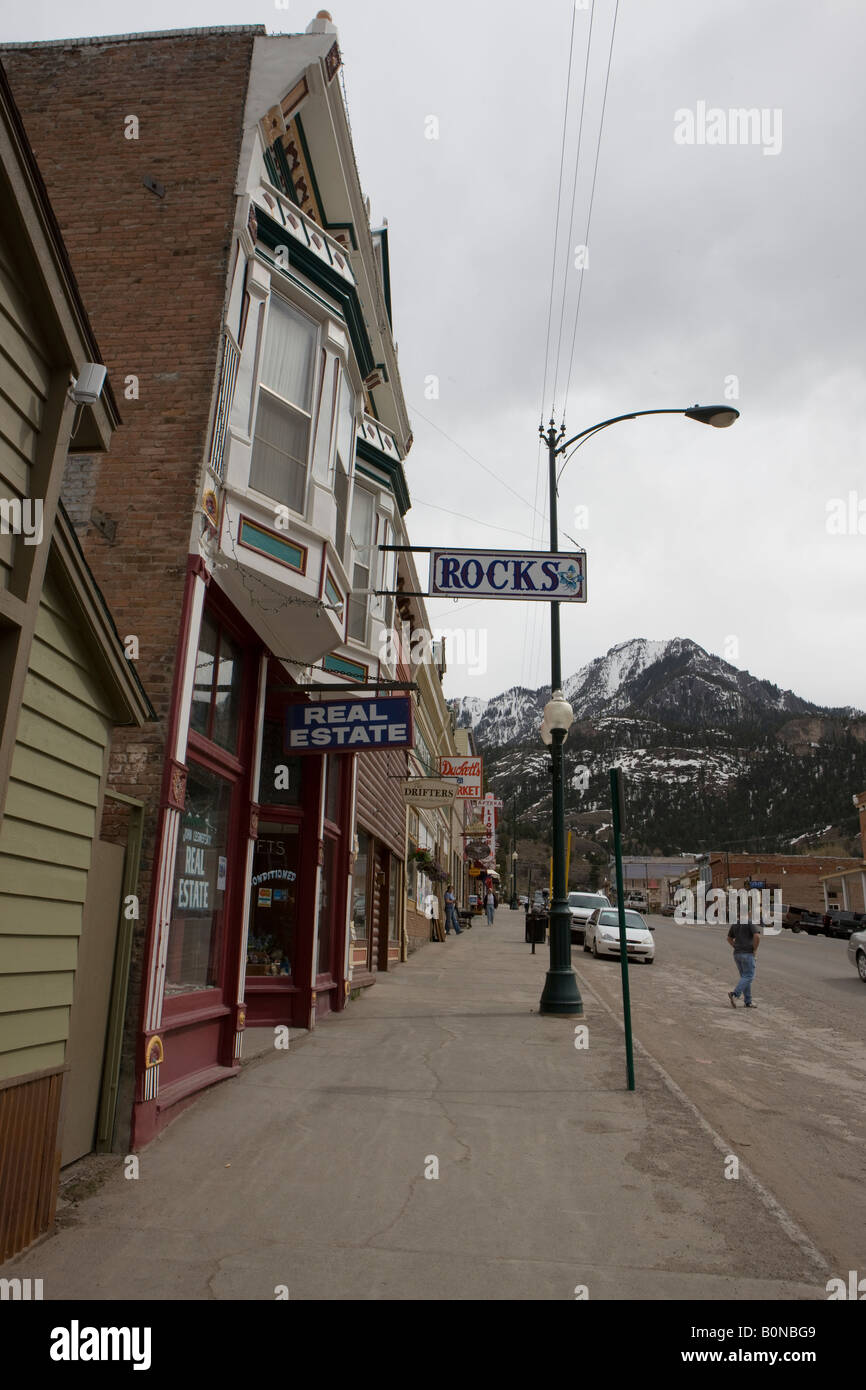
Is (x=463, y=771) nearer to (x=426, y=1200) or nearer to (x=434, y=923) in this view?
(x=434, y=923)

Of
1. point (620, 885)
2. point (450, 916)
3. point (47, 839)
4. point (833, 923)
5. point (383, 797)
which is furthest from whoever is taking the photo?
point (833, 923)

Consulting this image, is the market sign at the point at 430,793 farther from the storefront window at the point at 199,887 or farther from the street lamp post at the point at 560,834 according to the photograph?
the storefront window at the point at 199,887

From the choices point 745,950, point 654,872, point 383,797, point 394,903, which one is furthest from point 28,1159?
point 654,872

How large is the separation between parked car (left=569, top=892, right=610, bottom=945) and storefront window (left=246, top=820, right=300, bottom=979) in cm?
1832

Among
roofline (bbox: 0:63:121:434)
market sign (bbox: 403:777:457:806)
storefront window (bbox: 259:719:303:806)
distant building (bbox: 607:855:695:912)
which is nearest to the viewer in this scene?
roofline (bbox: 0:63:121:434)

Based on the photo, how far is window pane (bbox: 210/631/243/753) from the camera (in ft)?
27.4

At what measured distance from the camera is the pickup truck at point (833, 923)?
157 feet

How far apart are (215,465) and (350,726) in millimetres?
3205

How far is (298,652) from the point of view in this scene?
9734 millimetres

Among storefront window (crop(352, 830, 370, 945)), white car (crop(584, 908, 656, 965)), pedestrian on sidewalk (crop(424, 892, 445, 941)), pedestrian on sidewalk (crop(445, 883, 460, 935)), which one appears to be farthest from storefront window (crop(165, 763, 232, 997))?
pedestrian on sidewalk (crop(445, 883, 460, 935))

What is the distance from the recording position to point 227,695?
8.64 m

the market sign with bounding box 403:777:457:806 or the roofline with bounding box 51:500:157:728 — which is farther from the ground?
the market sign with bounding box 403:777:457:806

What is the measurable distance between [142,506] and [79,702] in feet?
9.70

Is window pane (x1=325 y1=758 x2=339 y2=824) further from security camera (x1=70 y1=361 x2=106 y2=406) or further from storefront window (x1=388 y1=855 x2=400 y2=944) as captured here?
storefront window (x1=388 y1=855 x2=400 y2=944)
